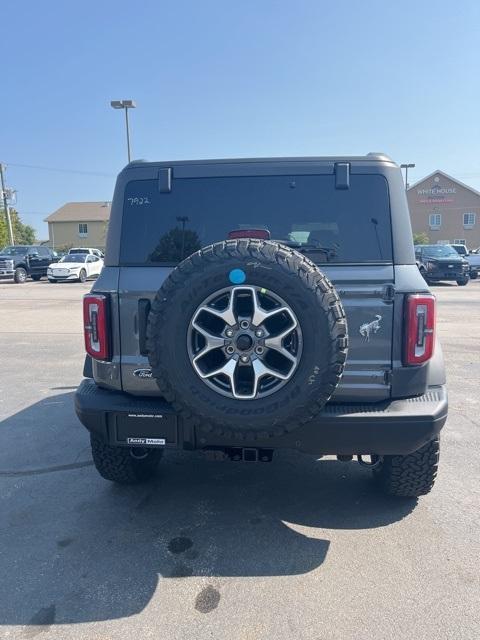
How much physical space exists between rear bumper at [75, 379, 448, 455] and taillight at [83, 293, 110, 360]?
0.97 feet

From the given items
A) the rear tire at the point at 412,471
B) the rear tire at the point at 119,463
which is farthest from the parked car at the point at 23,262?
the rear tire at the point at 412,471

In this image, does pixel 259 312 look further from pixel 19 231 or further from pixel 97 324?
pixel 19 231

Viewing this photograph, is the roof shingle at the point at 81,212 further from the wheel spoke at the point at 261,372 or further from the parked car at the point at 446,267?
the wheel spoke at the point at 261,372

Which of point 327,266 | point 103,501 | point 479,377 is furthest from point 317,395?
point 479,377

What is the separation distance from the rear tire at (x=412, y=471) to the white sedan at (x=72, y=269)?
78.0ft

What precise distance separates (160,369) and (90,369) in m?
0.86

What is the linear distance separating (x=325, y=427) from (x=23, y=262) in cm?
2532

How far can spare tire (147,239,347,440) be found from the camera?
2.39m

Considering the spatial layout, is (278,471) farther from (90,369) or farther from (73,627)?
(73,627)

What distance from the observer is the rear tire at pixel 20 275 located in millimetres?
24530

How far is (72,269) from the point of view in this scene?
81.1ft

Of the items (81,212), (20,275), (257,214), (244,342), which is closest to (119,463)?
(244,342)

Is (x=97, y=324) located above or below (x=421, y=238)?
below

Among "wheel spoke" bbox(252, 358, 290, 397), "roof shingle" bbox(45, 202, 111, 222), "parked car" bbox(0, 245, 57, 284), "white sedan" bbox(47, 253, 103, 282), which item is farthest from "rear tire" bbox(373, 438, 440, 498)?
"roof shingle" bbox(45, 202, 111, 222)
